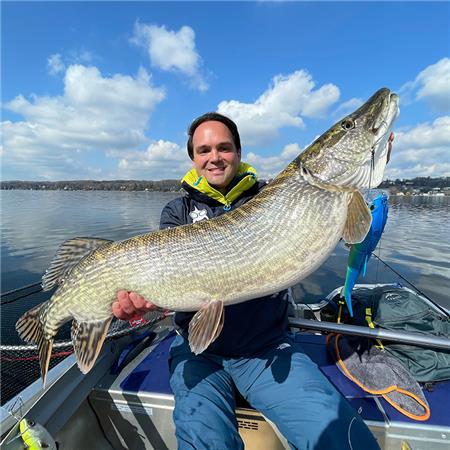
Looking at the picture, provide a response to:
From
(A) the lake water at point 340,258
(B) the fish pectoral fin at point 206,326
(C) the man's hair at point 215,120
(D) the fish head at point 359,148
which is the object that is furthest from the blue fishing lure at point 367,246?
(A) the lake water at point 340,258

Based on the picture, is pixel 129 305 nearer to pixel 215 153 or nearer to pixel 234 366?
pixel 234 366

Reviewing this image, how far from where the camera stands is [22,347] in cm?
287

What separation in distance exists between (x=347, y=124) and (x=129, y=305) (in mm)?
2046

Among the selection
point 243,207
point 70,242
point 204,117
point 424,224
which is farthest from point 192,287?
point 424,224

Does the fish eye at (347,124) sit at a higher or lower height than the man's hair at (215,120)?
lower

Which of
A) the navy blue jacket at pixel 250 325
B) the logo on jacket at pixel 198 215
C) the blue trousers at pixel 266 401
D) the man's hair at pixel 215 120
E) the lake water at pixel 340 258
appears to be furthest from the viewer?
the lake water at pixel 340 258

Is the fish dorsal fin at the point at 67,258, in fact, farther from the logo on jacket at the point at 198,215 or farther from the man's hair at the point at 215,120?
the man's hair at the point at 215,120

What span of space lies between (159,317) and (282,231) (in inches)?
89.0

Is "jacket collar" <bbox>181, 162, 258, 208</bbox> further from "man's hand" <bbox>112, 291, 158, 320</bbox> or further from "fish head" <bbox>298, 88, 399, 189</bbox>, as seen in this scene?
"man's hand" <bbox>112, 291, 158, 320</bbox>

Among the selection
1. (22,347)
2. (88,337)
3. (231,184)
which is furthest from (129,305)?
(22,347)

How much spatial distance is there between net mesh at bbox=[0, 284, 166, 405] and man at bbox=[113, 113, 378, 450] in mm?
1040

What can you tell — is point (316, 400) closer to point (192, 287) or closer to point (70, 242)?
point (192, 287)

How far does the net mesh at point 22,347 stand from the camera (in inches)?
124

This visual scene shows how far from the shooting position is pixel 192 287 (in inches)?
83.2
